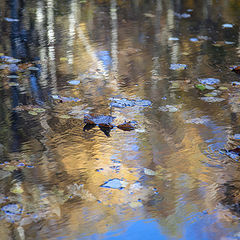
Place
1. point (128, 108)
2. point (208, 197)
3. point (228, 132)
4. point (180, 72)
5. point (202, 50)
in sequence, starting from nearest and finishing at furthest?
point (208, 197)
point (228, 132)
point (128, 108)
point (180, 72)
point (202, 50)

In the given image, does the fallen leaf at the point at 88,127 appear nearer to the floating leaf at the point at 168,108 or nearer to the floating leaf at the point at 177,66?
the floating leaf at the point at 168,108

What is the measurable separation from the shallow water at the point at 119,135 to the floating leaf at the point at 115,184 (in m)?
0.01

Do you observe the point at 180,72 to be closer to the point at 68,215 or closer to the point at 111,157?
the point at 111,157

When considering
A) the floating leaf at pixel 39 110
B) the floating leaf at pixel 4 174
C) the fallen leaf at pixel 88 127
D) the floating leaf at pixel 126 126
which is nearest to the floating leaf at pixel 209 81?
the floating leaf at pixel 126 126

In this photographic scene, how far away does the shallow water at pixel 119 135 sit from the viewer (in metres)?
2.19

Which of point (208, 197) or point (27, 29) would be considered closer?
point (208, 197)

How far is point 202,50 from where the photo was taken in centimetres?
517

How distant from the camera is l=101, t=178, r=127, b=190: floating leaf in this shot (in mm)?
2453

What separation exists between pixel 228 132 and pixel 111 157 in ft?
3.04

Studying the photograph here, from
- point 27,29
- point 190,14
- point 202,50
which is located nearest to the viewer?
point 202,50

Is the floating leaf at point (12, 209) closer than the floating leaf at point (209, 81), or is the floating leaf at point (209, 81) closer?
the floating leaf at point (12, 209)

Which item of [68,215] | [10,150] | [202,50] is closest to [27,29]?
[202,50]

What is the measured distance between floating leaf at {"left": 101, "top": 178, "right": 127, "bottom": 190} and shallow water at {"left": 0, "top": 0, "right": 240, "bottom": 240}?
0.05 ft

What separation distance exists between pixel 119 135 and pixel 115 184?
0.63m
